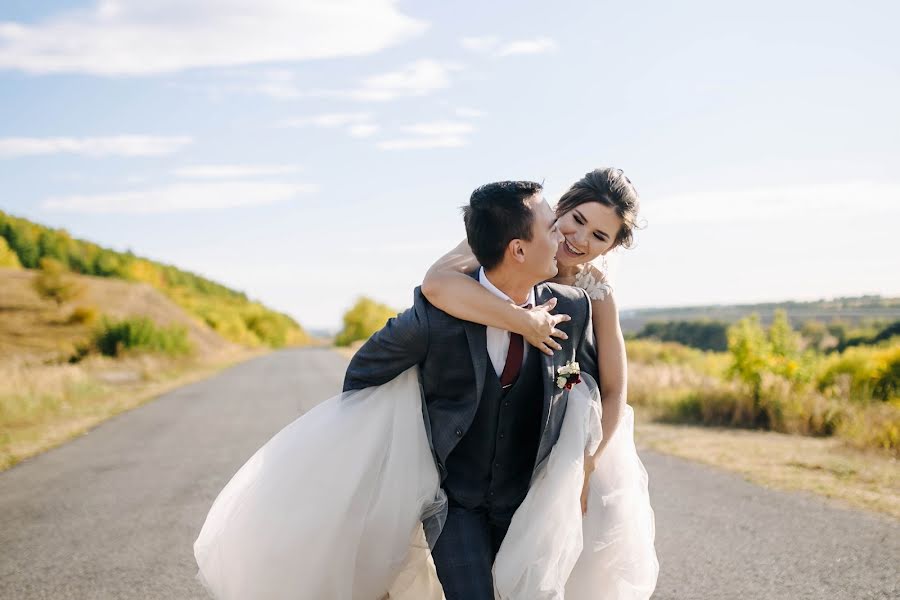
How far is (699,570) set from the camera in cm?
541

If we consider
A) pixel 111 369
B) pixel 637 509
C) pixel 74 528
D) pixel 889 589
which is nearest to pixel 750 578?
pixel 889 589

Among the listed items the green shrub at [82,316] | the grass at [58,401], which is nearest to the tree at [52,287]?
the green shrub at [82,316]

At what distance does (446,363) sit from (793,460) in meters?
7.62

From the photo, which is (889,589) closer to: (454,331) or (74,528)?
(454,331)

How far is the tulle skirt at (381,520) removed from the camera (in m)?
2.95

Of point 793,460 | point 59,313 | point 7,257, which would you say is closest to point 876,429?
point 793,460

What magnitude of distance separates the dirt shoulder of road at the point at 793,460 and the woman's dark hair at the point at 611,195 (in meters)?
4.72

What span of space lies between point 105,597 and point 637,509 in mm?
3429

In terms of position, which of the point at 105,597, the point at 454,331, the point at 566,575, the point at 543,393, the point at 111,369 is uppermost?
the point at 454,331

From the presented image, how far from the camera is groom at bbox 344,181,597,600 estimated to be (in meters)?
2.85

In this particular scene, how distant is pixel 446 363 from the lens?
9.66 feet

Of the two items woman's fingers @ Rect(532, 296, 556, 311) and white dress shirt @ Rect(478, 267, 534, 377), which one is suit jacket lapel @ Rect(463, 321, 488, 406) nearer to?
white dress shirt @ Rect(478, 267, 534, 377)

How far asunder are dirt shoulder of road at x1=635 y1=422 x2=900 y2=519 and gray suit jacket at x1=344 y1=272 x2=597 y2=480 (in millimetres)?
4993

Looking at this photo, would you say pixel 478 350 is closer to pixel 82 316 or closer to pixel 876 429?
pixel 876 429
